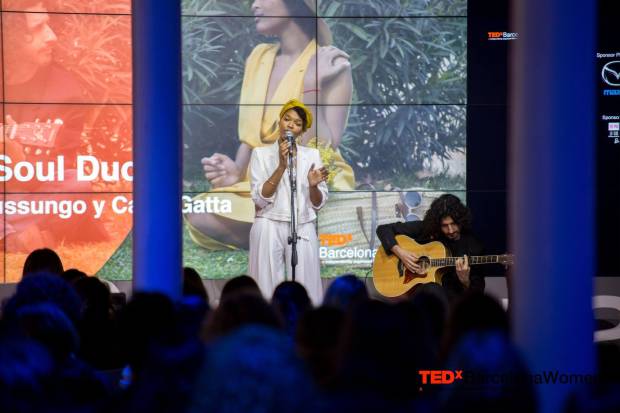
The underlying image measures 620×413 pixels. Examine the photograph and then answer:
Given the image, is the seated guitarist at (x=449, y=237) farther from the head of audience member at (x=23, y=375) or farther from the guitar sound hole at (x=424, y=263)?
the head of audience member at (x=23, y=375)

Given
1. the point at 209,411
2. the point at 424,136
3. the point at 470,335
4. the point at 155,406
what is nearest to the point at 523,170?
the point at 470,335

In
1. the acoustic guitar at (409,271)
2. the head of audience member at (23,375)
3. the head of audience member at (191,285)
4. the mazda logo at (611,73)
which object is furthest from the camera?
the mazda logo at (611,73)

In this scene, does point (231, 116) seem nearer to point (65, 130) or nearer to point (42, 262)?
point (65, 130)

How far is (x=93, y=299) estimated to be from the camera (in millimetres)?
4887

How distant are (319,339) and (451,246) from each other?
219 inches

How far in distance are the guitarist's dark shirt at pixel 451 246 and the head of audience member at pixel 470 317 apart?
4.49 metres

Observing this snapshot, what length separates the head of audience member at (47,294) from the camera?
3.93 metres

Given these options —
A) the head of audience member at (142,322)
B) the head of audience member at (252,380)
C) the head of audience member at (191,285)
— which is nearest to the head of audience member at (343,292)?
the head of audience member at (142,322)

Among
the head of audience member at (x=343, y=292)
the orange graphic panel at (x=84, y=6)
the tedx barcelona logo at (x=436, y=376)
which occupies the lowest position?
the tedx barcelona logo at (x=436, y=376)

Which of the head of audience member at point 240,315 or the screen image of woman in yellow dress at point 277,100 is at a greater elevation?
the screen image of woman in yellow dress at point 277,100

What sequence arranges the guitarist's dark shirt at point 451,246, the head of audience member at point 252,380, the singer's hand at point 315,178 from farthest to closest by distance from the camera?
the singer's hand at point 315,178 < the guitarist's dark shirt at point 451,246 < the head of audience member at point 252,380

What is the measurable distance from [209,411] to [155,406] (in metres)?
0.60

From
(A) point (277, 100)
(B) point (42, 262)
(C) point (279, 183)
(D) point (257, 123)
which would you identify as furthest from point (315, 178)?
(B) point (42, 262)

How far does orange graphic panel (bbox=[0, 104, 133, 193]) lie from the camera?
10.1m
